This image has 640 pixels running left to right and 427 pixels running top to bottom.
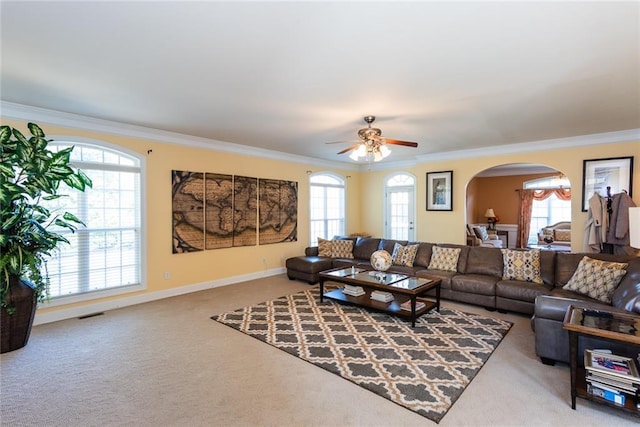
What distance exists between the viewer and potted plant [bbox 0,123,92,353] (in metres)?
3.06

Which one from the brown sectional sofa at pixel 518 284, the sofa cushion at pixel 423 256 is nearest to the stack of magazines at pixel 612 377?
the brown sectional sofa at pixel 518 284

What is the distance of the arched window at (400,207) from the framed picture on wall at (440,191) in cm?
75

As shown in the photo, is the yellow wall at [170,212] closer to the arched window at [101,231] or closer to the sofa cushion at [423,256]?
the arched window at [101,231]

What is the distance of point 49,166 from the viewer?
130 inches

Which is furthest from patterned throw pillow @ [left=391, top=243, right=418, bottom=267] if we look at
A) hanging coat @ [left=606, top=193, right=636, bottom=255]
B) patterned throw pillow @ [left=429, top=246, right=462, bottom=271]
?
hanging coat @ [left=606, top=193, right=636, bottom=255]

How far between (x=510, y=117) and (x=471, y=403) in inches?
139

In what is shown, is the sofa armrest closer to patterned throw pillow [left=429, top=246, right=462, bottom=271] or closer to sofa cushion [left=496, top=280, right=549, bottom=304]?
sofa cushion [left=496, top=280, right=549, bottom=304]

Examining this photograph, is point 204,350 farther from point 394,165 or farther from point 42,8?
point 394,165

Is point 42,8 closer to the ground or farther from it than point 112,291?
farther from it

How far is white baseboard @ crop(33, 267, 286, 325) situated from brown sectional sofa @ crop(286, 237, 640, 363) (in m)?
1.11

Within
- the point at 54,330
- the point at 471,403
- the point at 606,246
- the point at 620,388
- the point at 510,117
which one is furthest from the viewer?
the point at 606,246

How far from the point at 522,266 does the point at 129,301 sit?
5.71 m

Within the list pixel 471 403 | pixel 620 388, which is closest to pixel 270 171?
pixel 471 403

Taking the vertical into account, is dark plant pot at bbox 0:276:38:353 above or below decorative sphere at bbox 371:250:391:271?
below
